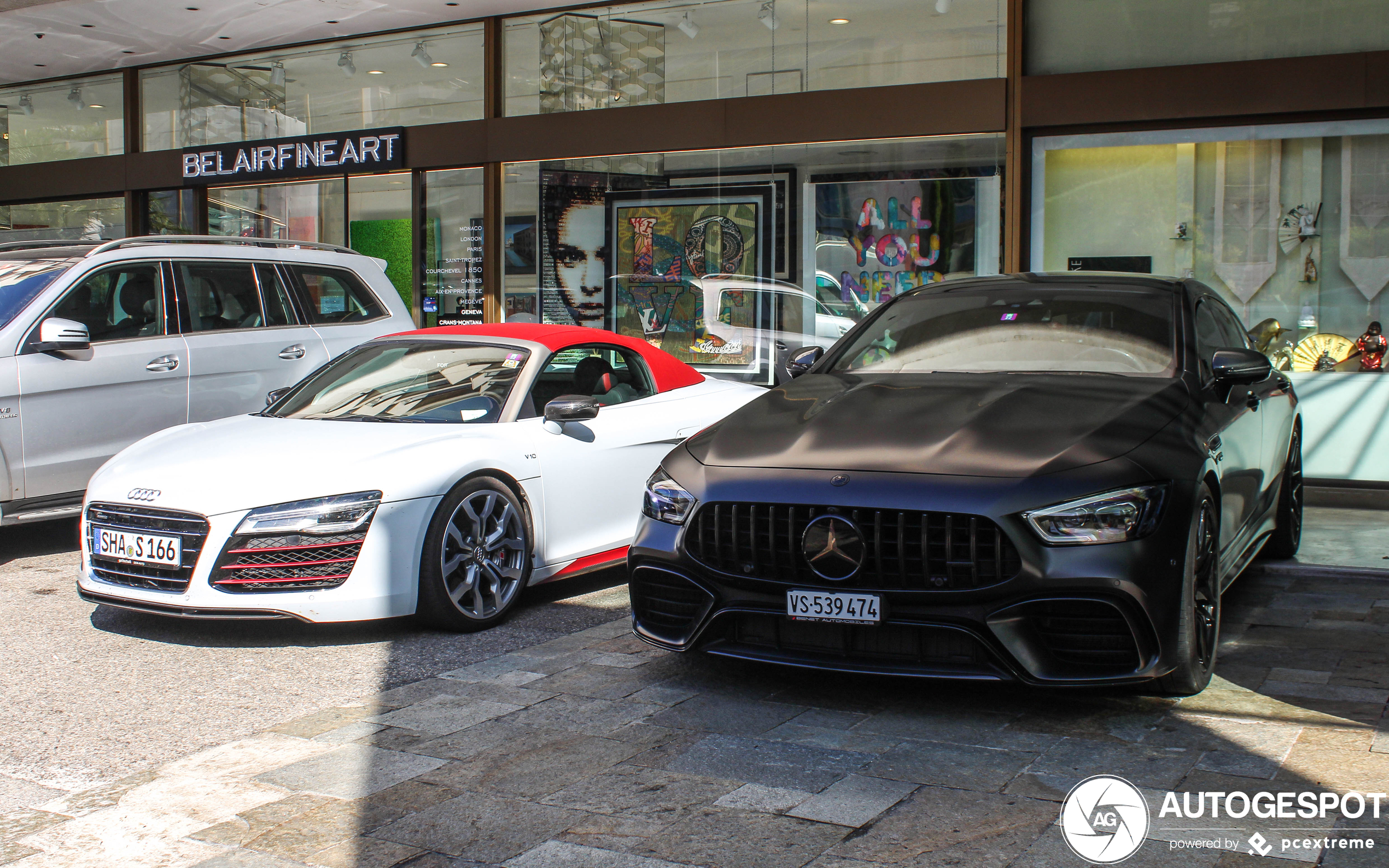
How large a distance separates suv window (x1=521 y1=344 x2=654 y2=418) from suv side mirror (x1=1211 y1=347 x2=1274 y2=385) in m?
3.03

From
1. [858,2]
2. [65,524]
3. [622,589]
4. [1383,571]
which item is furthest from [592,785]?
[858,2]

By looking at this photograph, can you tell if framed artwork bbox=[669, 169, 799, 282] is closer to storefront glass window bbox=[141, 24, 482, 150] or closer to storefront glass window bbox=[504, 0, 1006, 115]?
storefront glass window bbox=[504, 0, 1006, 115]

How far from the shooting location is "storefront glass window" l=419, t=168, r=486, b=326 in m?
12.8

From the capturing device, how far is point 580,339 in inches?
261

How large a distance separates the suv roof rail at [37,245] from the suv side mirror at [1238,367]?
678 centimetres

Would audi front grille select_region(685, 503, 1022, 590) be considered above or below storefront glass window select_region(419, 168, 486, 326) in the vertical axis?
below

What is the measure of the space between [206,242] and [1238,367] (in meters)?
6.47

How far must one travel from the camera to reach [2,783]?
3.61 m

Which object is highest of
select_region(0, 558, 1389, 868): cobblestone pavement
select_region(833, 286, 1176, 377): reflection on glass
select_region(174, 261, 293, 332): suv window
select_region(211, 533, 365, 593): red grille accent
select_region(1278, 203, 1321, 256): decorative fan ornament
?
select_region(1278, 203, 1321, 256): decorative fan ornament

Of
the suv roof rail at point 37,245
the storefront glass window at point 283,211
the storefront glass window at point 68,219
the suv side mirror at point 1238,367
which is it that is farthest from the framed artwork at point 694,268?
the storefront glass window at point 68,219

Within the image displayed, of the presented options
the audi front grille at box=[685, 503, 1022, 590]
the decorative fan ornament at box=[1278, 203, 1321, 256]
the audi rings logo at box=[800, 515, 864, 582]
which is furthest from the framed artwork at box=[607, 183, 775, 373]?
the audi rings logo at box=[800, 515, 864, 582]

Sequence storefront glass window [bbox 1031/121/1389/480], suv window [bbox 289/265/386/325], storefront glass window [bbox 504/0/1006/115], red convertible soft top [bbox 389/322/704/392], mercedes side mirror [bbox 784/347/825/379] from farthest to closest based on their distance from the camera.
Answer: storefront glass window [bbox 504/0/1006/115] < storefront glass window [bbox 1031/121/1389/480] < suv window [bbox 289/265/386/325] < red convertible soft top [bbox 389/322/704/392] < mercedes side mirror [bbox 784/347/825/379]

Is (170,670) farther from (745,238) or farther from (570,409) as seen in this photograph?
(745,238)

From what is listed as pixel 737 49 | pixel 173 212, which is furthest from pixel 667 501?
pixel 173 212
